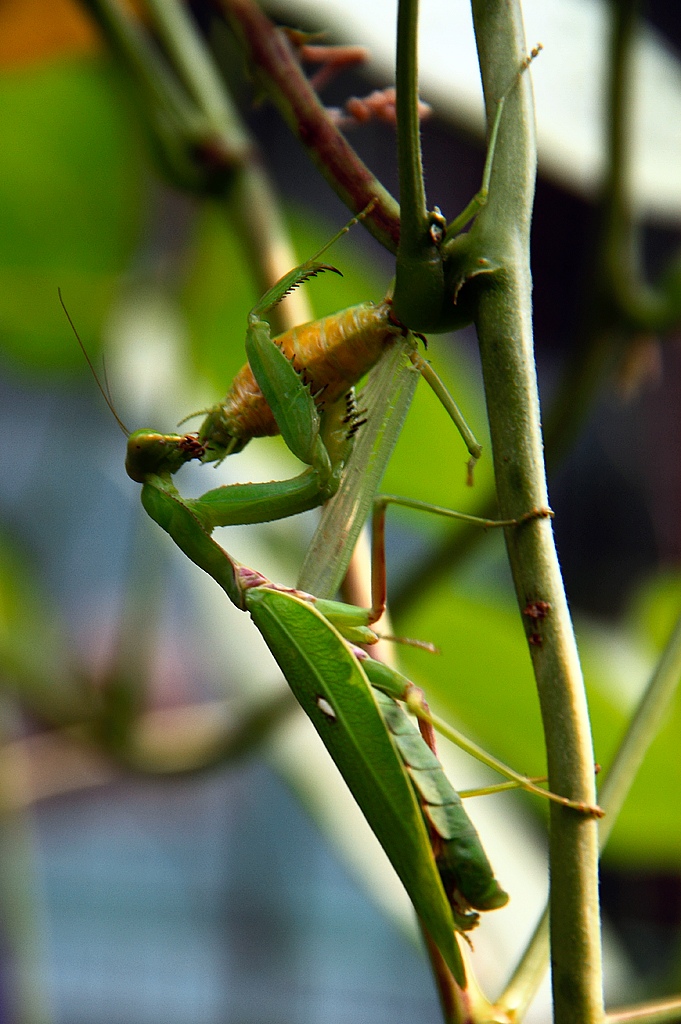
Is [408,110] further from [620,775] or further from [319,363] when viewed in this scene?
[620,775]

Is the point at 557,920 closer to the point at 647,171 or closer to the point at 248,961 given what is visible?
the point at 647,171

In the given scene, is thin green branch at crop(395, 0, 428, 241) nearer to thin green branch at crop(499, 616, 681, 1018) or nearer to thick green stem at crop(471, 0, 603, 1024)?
thick green stem at crop(471, 0, 603, 1024)

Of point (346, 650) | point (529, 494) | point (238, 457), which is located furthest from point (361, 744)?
point (238, 457)

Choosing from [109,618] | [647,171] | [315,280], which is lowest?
[109,618]

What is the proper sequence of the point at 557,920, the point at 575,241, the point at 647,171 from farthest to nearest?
1. the point at 575,241
2. the point at 647,171
3. the point at 557,920

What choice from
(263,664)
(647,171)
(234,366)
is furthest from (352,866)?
(647,171)

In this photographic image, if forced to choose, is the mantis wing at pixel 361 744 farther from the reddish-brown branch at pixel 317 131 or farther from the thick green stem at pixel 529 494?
the reddish-brown branch at pixel 317 131

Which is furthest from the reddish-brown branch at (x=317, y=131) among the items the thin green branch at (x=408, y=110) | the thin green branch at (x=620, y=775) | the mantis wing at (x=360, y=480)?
the thin green branch at (x=620, y=775)

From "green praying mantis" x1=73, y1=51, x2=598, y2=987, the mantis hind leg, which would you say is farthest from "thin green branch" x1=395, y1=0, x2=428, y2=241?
the mantis hind leg
